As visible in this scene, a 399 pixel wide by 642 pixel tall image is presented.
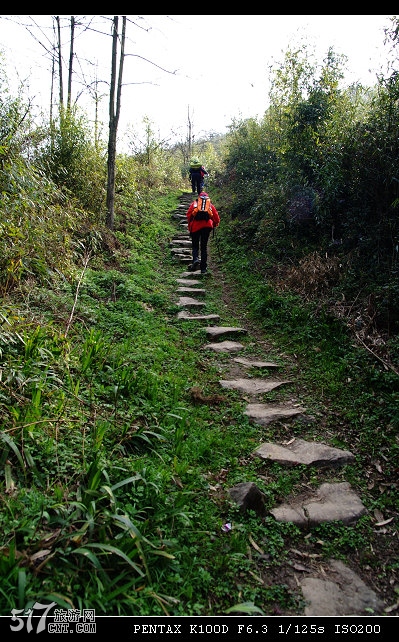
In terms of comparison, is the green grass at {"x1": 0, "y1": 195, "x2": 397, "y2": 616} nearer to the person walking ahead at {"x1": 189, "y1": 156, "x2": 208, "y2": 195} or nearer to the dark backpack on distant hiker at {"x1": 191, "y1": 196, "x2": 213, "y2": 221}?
the dark backpack on distant hiker at {"x1": 191, "y1": 196, "x2": 213, "y2": 221}

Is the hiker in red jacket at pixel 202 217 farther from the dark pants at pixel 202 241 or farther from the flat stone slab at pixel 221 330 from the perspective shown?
the flat stone slab at pixel 221 330

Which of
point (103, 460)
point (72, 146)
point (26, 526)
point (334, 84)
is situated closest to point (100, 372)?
point (103, 460)

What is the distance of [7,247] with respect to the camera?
A: 418cm

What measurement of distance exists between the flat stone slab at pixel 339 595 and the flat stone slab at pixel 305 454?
910 mm

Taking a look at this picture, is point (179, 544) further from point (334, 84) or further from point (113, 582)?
point (334, 84)

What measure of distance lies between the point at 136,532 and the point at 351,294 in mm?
4255

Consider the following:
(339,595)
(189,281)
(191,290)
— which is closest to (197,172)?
(189,281)

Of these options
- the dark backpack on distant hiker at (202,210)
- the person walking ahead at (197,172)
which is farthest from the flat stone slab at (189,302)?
the person walking ahead at (197,172)

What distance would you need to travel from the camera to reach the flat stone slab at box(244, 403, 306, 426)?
146 inches

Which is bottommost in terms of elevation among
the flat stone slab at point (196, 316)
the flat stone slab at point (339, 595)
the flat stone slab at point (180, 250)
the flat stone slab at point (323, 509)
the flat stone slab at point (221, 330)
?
the flat stone slab at point (339, 595)

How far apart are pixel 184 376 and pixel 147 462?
152 cm

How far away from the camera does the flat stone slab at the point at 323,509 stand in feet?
8.72

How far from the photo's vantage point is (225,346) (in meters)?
5.21

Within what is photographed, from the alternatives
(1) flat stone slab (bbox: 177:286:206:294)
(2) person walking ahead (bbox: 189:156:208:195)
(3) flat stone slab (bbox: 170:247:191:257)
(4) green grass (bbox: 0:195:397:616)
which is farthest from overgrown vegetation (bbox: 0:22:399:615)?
(2) person walking ahead (bbox: 189:156:208:195)
